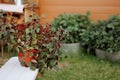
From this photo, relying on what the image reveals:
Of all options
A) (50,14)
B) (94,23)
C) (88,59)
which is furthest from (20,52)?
(50,14)

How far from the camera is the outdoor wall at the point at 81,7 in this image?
236 inches

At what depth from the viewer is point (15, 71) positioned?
2594 millimetres

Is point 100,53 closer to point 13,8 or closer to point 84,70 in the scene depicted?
point 84,70

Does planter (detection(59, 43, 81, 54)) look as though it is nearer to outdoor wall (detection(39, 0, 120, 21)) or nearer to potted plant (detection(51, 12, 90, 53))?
potted plant (detection(51, 12, 90, 53))

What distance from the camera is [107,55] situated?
511 centimetres

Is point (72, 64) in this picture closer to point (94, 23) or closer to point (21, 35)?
point (94, 23)

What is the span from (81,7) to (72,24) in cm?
65

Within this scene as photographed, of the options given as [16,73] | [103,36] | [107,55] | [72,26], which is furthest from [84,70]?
[16,73]

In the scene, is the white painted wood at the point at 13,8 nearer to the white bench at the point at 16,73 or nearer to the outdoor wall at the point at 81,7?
the outdoor wall at the point at 81,7

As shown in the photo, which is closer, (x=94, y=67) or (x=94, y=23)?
(x=94, y=67)

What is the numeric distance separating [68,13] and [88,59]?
1246mm

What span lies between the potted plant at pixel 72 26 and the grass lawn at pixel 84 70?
202mm

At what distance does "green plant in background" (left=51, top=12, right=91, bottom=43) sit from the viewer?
548cm

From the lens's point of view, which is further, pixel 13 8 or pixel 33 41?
pixel 13 8
